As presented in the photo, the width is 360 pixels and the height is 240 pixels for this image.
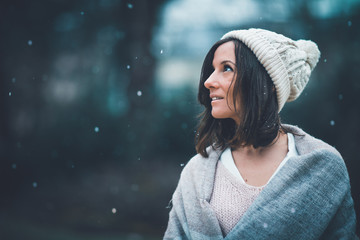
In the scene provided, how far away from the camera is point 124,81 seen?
491cm

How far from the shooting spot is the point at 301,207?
130 centimetres

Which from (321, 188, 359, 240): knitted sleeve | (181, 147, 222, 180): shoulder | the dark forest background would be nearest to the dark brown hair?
(181, 147, 222, 180): shoulder

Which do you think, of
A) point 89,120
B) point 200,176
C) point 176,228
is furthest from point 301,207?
point 89,120

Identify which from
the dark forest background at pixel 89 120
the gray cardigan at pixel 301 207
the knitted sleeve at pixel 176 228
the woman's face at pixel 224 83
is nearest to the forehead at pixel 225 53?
the woman's face at pixel 224 83

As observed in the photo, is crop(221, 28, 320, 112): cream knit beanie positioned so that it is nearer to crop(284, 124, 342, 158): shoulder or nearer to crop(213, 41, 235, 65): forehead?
crop(213, 41, 235, 65): forehead

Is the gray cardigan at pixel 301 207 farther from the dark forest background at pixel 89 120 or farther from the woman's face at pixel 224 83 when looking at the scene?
the dark forest background at pixel 89 120

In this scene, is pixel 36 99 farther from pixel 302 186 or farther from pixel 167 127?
pixel 302 186

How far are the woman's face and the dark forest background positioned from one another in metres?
2.22

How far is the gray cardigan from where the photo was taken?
4.22ft

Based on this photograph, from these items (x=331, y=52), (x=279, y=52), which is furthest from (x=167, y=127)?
(x=279, y=52)

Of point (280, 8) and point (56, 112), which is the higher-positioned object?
point (280, 8)

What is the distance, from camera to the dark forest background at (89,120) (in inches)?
164

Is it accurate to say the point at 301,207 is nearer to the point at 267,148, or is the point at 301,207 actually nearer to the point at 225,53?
the point at 267,148

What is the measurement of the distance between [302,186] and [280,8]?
2.79 metres
